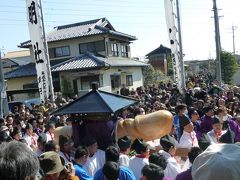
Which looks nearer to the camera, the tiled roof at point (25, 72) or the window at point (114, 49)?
the tiled roof at point (25, 72)

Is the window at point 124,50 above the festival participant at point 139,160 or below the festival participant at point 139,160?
above

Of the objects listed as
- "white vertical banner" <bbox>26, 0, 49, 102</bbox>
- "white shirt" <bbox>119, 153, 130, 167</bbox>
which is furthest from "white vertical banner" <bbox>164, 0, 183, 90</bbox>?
"white shirt" <bbox>119, 153, 130, 167</bbox>

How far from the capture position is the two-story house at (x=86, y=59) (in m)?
23.5

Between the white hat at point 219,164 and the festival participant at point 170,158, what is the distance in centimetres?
300

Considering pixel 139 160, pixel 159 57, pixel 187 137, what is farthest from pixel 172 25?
pixel 159 57

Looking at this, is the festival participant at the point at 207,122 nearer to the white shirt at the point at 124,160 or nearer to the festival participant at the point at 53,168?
the white shirt at the point at 124,160

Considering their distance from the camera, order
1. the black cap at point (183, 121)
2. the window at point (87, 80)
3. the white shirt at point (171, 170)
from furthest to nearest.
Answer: the window at point (87, 80) → the black cap at point (183, 121) → the white shirt at point (171, 170)

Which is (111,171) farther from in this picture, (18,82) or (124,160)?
(18,82)

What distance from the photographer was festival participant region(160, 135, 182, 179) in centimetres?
471

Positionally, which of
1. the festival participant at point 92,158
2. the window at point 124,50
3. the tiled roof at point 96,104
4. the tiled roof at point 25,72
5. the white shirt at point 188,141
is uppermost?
the window at point 124,50

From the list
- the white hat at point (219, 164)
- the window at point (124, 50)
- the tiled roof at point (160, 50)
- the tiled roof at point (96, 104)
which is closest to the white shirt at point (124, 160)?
the tiled roof at point (96, 104)

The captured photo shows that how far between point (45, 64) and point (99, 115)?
9.20 meters

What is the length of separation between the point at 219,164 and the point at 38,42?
13121 mm

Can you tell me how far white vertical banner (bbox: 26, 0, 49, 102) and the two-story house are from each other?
8.25 meters
